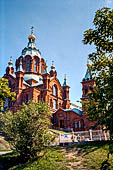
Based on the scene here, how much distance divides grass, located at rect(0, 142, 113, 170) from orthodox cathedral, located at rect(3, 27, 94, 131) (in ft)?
61.8

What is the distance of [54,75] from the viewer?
47.5 m

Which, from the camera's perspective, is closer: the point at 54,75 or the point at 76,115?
the point at 76,115

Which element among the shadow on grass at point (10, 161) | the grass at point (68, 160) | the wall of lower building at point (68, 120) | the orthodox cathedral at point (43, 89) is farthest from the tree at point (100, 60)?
the wall of lower building at point (68, 120)

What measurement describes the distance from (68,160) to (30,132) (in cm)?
311

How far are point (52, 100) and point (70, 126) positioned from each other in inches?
374

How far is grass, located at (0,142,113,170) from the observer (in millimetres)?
9758

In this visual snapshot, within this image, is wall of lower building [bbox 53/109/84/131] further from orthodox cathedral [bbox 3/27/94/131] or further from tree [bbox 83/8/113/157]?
tree [bbox 83/8/113/157]

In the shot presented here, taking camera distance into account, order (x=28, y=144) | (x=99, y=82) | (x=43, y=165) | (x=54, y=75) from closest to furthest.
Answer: (x=99, y=82)
(x=43, y=165)
(x=28, y=144)
(x=54, y=75)

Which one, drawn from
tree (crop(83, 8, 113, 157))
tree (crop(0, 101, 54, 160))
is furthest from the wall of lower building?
tree (crop(83, 8, 113, 157))

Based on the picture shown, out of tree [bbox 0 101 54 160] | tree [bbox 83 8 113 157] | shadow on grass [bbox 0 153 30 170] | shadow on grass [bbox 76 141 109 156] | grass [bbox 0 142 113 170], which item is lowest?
shadow on grass [bbox 0 153 30 170]

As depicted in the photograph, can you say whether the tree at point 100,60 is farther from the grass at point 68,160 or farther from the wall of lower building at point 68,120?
the wall of lower building at point 68,120

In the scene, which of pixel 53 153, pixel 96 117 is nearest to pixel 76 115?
pixel 53 153

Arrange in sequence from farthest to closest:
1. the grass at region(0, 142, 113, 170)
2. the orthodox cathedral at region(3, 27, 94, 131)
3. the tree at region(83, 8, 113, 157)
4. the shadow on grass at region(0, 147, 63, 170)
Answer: the orthodox cathedral at region(3, 27, 94, 131) → the shadow on grass at region(0, 147, 63, 170) → the grass at region(0, 142, 113, 170) → the tree at region(83, 8, 113, 157)

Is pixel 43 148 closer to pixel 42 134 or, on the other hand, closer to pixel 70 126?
pixel 42 134
